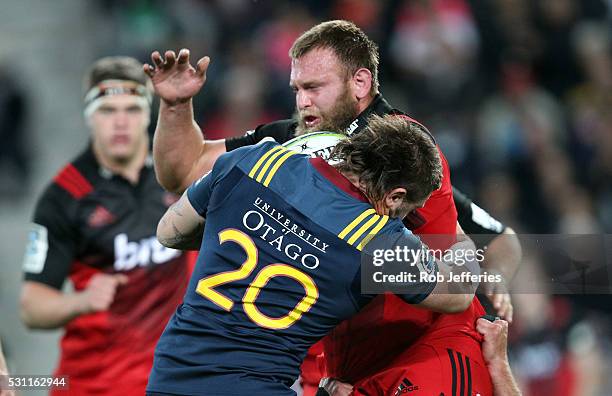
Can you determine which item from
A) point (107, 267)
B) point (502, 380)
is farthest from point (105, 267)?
point (502, 380)

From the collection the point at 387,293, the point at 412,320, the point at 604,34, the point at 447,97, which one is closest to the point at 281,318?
the point at 387,293

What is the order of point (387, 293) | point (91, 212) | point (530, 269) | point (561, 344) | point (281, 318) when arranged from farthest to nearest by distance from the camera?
point (561, 344)
point (91, 212)
point (530, 269)
point (387, 293)
point (281, 318)

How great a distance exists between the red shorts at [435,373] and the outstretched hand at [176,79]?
4.32 feet

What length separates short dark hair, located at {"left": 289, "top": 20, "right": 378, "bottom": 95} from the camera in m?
4.27

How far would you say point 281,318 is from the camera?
3.63m

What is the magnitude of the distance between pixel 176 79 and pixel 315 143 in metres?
0.69

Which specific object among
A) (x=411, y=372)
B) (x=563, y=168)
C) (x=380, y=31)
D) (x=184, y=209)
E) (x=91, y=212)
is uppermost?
(x=380, y=31)

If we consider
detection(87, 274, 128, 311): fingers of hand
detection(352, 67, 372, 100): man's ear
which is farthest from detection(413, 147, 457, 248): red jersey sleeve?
detection(87, 274, 128, 311): fingers of hand

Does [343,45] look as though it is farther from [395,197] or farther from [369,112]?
[395,197]

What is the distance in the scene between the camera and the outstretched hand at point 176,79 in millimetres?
4309

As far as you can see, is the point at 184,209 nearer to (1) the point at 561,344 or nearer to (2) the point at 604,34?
(1) the point at 561,344

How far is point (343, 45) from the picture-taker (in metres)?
4.29


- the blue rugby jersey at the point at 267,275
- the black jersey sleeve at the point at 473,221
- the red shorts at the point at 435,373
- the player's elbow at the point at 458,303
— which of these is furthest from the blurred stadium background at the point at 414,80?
the blue rugby jersey at the point at 267,275

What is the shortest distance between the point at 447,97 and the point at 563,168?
1211 millimetres
